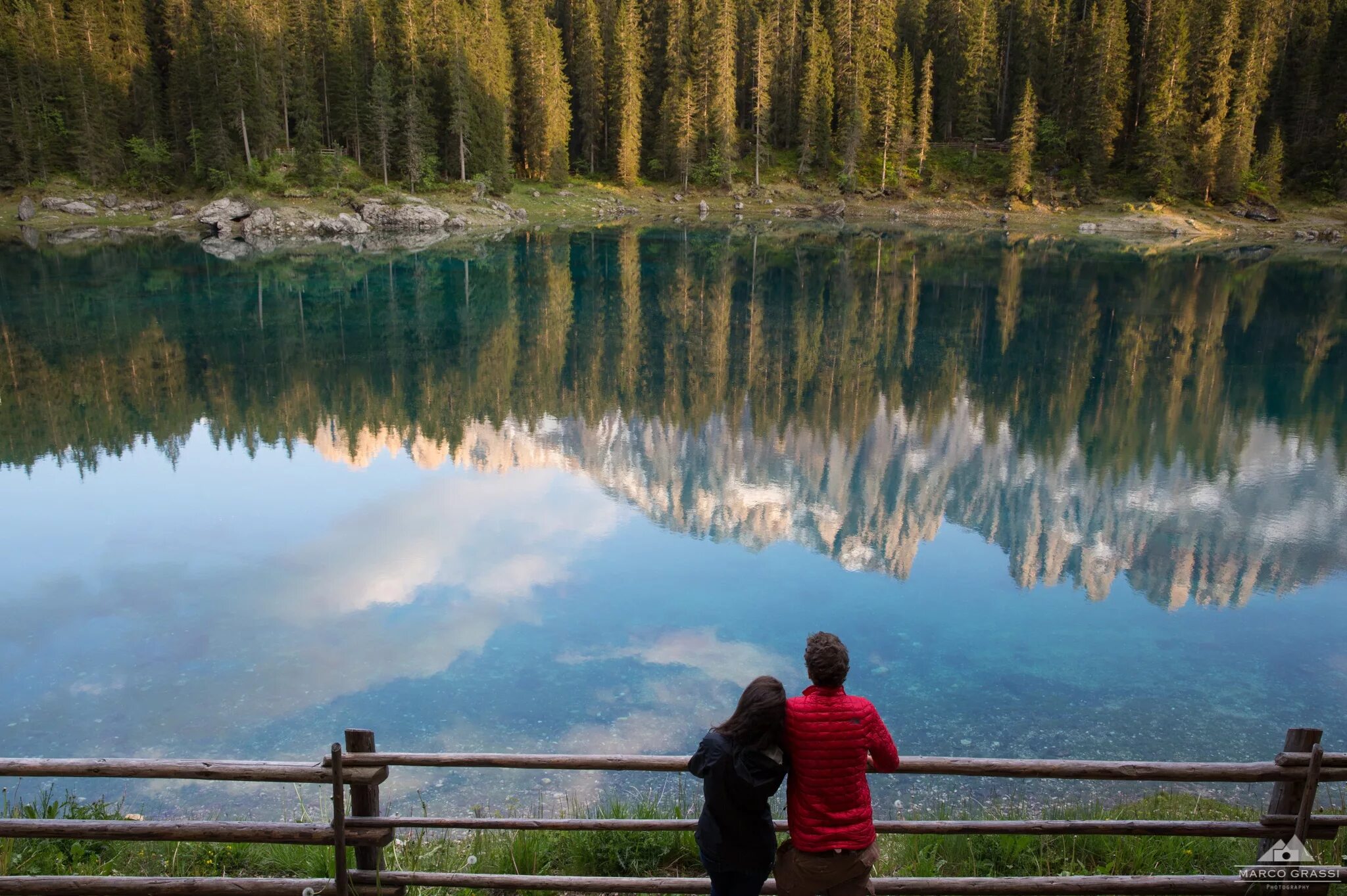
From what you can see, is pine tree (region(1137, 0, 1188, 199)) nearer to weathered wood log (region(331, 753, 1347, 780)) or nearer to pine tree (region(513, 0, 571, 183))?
pine tree (region(513, 0, 571, 183))

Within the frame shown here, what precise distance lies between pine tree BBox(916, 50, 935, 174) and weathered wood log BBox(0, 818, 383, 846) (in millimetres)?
88455

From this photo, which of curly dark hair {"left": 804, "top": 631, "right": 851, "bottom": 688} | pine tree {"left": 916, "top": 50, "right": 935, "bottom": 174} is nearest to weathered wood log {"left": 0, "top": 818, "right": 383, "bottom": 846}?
curly dark hair {"left": 804, "top": 631, "right": 851, "bottom": 688}

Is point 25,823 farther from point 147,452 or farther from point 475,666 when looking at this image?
point 147,452

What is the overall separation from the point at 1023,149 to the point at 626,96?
3325cm

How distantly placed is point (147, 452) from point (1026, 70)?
295 ft

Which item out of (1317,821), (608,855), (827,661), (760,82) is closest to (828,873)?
(827,661)

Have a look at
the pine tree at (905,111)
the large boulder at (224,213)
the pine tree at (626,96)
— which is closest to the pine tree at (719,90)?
the pine tree at (626,96)

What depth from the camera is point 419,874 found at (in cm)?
634

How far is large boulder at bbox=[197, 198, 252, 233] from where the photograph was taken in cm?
6744

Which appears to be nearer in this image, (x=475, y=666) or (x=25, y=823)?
(x=25, y=823)

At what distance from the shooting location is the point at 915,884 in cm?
613

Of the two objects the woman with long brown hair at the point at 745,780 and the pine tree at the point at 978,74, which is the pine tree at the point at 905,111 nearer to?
the pine tree at the point at 978,74

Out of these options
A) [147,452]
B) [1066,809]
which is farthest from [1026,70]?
[1066,809]

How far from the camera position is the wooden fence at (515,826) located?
19.7 ft
